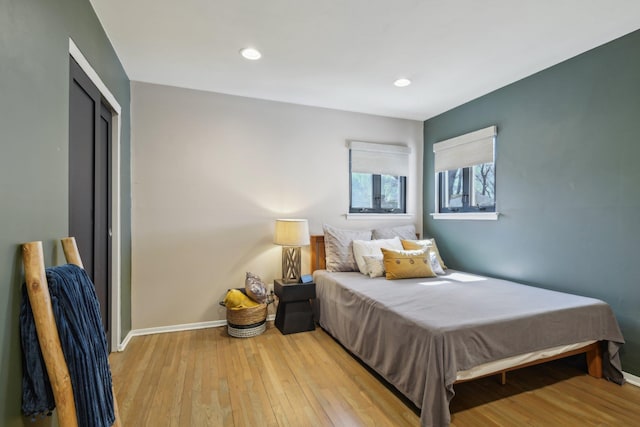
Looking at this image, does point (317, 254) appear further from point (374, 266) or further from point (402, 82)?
point (402, 82)

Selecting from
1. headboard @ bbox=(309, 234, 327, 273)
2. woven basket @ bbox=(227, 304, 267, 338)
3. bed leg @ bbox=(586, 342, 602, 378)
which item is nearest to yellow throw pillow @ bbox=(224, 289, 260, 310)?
woven basket @ bbox=(227, 304, 267, 338)

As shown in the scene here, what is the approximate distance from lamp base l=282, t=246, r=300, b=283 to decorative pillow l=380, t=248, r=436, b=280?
0.95m

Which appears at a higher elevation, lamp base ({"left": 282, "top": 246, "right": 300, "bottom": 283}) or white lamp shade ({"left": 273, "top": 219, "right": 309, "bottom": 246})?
white lamp shade ({"left": 273, "top": 219, "right": 309, "bottom": 246})

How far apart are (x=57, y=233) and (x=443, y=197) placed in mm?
3860

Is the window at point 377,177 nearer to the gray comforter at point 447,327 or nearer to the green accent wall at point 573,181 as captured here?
the green accent wall at point 573,181

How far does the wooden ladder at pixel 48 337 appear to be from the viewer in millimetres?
1084

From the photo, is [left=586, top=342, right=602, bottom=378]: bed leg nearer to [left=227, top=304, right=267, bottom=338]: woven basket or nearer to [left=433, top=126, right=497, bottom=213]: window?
[left=433, top=126, right=497, bottom=213]: window

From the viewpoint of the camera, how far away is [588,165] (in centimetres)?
247

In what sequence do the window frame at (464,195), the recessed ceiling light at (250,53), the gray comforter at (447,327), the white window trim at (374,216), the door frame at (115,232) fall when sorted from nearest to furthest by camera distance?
1. the gray comforter at (447,327)
2. the recessed ceiling light at (250,53)
3. the door frame at (115,232)
4. the window frame at (464,195)
5. the white window trim at (374,216)

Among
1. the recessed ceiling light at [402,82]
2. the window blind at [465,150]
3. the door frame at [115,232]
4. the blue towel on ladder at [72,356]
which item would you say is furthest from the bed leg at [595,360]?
the door frame at [115,232]

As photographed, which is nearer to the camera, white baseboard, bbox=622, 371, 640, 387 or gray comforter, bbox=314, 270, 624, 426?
gray comforter, bbox=314, 270, 624, 426

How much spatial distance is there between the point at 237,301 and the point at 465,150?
9.80ft

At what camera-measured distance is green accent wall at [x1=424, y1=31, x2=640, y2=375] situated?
2.23 meters

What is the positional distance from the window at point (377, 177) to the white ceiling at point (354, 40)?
34.4 inches
